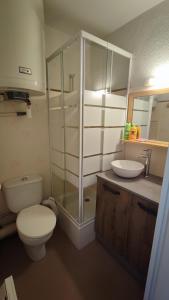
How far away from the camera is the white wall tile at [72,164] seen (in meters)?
1.62

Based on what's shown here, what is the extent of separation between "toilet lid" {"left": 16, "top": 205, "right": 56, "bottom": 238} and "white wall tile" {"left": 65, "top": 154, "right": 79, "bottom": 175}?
1.79 feet

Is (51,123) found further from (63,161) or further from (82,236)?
(82,236)

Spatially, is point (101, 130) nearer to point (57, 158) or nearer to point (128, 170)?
point (128, 170)

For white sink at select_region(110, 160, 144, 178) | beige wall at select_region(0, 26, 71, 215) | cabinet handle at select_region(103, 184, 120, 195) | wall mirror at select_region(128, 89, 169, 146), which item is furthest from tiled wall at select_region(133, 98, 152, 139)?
beige wall at select_region(0, 26, 71, 215)

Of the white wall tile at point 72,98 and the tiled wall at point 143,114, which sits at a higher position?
the white wall tile at point 72,98

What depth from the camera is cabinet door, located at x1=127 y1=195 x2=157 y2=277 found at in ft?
3.91

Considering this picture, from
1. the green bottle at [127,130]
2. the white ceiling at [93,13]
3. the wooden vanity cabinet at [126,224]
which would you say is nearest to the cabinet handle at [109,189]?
the wooden vanity cabinet at [126,224]

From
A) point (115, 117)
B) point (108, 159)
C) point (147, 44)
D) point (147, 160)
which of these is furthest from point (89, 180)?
point (147, 44)

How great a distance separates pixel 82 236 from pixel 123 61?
2.18 m

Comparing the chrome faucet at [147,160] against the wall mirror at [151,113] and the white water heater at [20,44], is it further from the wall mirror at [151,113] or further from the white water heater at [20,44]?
the white water heater at [20,44]

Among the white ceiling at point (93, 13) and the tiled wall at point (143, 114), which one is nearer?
the white ceiling at point (93, 13)

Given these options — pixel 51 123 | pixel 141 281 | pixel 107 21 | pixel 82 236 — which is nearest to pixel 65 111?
pixel 51 123

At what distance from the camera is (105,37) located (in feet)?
6.66

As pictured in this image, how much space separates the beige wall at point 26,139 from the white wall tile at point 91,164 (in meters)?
0.72
